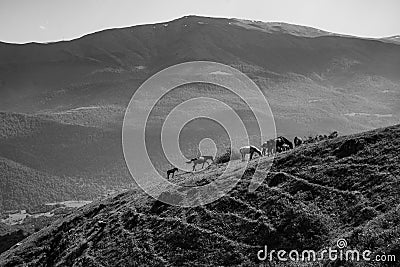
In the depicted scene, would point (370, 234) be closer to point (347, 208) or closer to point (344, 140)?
point (347, 208)

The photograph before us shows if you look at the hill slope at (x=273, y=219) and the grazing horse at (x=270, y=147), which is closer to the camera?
the hill slope at (x=273, y=219)

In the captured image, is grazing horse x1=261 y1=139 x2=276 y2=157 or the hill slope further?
grazing horse x1=261 y1=139 x2=276 y2=157

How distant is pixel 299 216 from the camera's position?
91.1ft

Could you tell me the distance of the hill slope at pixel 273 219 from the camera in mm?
25531

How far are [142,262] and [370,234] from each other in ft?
48.8

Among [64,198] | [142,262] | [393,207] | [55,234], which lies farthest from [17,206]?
[393,207]

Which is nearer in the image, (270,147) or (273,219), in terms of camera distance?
(273,219)

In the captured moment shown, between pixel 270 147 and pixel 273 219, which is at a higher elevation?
pixel 270 147

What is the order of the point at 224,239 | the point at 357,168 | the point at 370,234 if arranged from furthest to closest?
the point at 357,168, the point at 224,239, the point at 370,234

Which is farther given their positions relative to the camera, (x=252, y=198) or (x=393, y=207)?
(x=252, y=198)

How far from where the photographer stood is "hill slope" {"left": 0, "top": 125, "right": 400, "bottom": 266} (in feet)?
83.8

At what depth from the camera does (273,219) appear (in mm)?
28953

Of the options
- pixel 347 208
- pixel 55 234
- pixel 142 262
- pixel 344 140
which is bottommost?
pixel 55 234

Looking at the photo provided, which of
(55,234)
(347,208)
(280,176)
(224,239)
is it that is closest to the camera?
(347,208)
